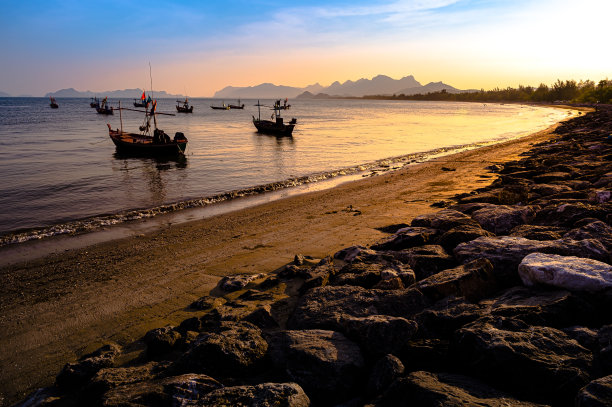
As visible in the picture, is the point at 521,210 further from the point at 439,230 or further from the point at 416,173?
the point at 416,173

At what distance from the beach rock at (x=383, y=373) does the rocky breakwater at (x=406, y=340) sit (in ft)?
0.04

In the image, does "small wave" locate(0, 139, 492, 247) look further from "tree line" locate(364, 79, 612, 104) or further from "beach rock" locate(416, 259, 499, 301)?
"tree line" locate(364, 79, 612, 104)

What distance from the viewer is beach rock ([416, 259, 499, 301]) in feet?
14.6

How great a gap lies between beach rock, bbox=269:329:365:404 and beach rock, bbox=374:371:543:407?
0.43 metres

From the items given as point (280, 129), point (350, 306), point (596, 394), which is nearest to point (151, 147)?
point (280, 129)

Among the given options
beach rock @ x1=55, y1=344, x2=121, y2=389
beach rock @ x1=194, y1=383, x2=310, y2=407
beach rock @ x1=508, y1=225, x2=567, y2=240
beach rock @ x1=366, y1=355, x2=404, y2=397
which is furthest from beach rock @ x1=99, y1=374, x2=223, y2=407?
beach rock @ x1=508, y1=225, x2=567, y2=240

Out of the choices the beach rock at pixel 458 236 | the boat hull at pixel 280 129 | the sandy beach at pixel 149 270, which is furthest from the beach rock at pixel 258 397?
the boat hull at pixel 280 129

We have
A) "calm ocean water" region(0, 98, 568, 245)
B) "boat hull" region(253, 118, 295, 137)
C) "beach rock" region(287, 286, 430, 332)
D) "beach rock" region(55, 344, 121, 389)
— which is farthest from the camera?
"boat hull" region(253, 118, 295, 137)

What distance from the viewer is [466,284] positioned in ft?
14.8

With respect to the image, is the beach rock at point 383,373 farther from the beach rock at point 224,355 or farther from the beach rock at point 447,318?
the beach rock at point 224,355

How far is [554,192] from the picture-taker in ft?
30.1

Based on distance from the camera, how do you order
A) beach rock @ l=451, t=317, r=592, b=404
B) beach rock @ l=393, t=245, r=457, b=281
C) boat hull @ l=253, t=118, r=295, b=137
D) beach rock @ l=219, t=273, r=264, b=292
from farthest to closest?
boat hull @ l=253, t=118, r=295, b=137 < beach rock @ l=219, t=273, r=264, b=292 < beach rock @ l=393, t=245, r=457, b=281 < beach rock @ l=451, t=317, r=592, b=404

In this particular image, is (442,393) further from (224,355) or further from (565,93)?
(565,93)

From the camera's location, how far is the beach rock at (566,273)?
3811mm
